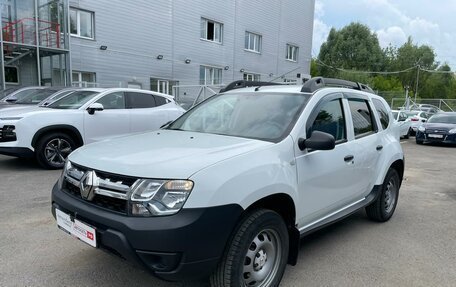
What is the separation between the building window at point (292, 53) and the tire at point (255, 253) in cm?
2690

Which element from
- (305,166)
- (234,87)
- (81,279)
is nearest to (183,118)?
(234,87)

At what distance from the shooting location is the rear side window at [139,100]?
28.2 feet

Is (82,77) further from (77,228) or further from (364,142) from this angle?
(77,228)

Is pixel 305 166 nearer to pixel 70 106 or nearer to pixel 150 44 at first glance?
pixel 70 106

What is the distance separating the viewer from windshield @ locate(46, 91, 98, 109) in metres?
7.95

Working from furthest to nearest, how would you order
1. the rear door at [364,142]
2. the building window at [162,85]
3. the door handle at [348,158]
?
the building window at [162,85] < the rear door at [364,142] < the door handle at [348,158]

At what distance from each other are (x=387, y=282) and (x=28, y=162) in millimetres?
7529

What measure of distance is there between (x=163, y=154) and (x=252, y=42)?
24.0 metres

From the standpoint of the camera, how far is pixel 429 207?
590cm

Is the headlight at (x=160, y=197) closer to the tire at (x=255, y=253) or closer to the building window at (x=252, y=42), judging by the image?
the tire at (x=255, y=253)

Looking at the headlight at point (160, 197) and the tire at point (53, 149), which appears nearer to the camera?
the headlight at point (160, 197)

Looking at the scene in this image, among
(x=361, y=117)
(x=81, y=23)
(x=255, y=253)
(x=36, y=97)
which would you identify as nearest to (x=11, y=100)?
(x=36, y=97)

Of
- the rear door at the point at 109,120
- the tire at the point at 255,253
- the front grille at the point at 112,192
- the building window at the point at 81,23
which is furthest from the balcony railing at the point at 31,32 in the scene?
the tire at the point at 255,253

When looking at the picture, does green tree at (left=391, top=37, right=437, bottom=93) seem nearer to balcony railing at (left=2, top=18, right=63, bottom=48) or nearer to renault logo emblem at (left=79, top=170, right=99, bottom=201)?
balcony railing at (left=2, top=18, right=63, bottom=48)
